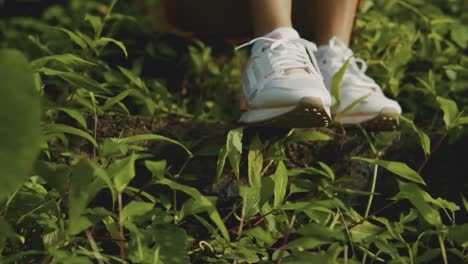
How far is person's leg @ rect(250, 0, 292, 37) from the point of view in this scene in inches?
62.8

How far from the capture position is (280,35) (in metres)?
1.56

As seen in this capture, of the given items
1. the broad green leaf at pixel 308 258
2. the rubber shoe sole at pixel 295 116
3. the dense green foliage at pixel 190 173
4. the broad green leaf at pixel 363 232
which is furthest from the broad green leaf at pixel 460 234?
the rubber shoe sole at pixel 295 116

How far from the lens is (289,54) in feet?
4.93

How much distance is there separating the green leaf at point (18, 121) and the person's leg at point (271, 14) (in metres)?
0.94

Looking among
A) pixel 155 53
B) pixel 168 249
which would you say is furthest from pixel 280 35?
pixel 155 53

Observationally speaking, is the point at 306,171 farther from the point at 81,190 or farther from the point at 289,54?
the point at 81,190

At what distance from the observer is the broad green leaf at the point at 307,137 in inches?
53.8

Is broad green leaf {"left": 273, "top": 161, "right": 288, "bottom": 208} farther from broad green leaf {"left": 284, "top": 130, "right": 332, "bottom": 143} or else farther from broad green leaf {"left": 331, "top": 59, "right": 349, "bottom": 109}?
broad green leaf {"left": 331, "top": 59, "right": 349, "bottom": 109}

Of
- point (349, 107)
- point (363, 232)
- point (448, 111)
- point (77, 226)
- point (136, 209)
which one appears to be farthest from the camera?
point (349, 107)

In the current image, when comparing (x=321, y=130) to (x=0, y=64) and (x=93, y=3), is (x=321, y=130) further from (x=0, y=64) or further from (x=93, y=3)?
(x=93, y=3)

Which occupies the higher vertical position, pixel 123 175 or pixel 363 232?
pixel 123 175

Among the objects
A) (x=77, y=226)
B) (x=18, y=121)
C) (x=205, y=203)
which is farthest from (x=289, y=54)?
(x=18, y=121)

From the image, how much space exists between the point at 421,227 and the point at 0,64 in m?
0.87

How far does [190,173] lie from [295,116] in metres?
0.26
